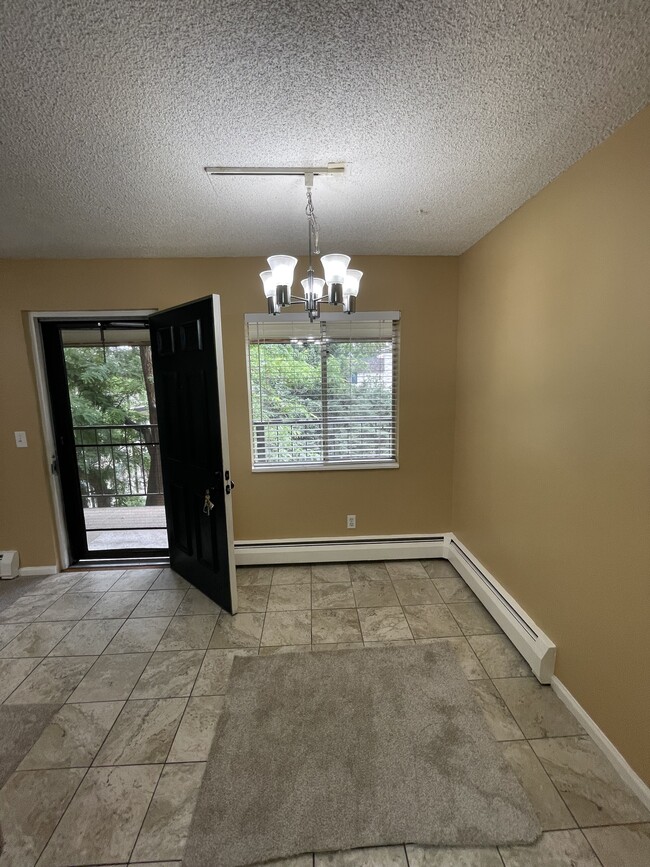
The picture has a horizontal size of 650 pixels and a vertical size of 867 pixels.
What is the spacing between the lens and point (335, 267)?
1521mm

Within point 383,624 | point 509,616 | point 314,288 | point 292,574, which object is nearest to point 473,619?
point 509,616

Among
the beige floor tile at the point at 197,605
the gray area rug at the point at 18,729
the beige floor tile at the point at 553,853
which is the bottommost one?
the beige floor tile at the point at 553,853

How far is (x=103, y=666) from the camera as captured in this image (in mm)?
1908

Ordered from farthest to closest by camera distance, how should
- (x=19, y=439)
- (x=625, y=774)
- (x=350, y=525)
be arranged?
(x=350, y=525) < (x=19, y=439) < (x=625, y=774)

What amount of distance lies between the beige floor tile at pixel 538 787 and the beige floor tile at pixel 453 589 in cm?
98

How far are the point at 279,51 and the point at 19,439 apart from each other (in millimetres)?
3068

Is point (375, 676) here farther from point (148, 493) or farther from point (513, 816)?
point (148, 493)

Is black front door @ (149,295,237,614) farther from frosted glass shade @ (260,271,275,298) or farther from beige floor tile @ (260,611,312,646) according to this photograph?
frosted glass shade @ (260,271,275,298)

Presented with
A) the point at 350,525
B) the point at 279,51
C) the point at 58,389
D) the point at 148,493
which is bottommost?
the point at 350,525

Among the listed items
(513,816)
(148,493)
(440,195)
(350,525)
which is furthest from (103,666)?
(440,195)

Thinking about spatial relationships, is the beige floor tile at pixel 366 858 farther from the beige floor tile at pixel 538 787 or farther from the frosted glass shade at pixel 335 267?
the frosted glass shade at pixel 335 267

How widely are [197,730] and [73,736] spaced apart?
1.80ft

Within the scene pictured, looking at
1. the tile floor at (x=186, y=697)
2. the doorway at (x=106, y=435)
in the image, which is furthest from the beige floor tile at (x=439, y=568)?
the doorway at (x=106, y=435)

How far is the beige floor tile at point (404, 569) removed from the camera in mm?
2717
